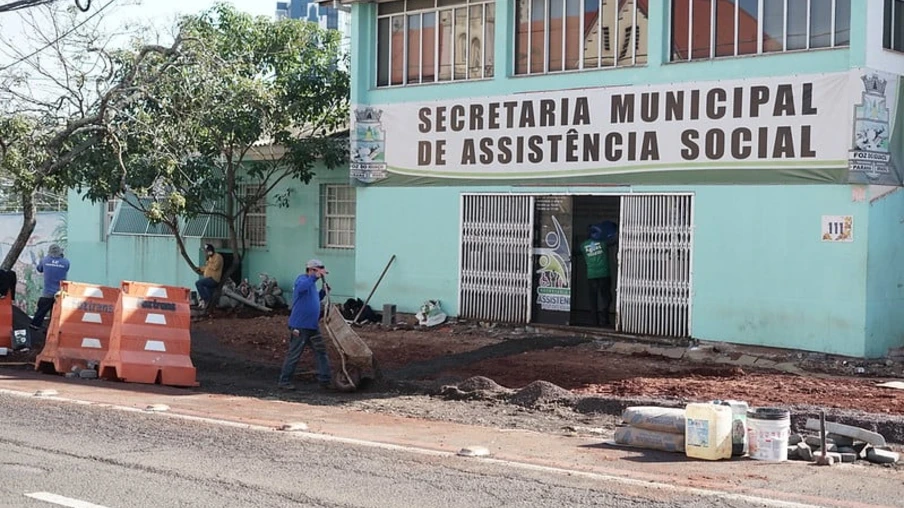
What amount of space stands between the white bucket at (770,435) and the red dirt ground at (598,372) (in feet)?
8.81

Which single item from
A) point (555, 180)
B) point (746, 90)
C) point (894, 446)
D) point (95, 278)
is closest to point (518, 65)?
point (555, 180)

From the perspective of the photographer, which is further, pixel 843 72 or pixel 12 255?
Result: pixel 12 255

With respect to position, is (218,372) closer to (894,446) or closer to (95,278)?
(894,446)

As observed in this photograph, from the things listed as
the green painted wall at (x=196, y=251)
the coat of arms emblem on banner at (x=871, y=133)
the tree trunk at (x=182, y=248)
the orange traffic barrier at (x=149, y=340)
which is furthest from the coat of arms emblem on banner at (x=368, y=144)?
the coat of arms emblem on banner at (x=871, y=133)

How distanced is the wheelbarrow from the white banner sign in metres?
5.61

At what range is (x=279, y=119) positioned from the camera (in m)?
22.4

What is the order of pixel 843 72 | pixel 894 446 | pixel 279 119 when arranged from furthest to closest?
pixel 279 119
pixel 843 72
pixel 894 446

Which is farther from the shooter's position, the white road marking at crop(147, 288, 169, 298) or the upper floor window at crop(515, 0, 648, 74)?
the upper floor window at crop(515, 0, 648, 74)

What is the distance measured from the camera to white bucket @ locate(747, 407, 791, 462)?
9625mm

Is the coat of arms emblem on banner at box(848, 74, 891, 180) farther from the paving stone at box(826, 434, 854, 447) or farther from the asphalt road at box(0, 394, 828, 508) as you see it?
the asphalt road at box(0, 394, 828, 508)

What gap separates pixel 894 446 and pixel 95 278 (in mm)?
22420

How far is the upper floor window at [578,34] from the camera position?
18125mm

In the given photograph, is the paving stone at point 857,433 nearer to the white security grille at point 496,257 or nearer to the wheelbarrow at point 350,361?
the wheelbarrow at point 350,361

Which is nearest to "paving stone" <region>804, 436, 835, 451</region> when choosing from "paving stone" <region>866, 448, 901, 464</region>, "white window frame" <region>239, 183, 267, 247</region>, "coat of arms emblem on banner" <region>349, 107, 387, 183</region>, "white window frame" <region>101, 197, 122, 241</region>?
"paving stone" <region>866, 448, 901, 464</region>
